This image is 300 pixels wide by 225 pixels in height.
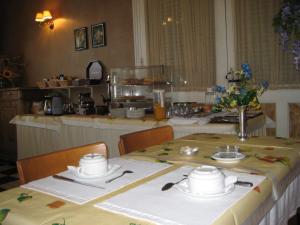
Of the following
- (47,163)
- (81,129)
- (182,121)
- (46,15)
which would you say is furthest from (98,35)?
(47,163)

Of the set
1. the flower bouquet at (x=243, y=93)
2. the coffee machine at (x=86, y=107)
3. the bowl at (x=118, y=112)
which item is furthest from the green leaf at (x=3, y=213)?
the coffee machine at (x=86, y=107)

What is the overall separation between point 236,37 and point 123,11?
151 centimetres

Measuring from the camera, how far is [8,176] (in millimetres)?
3799

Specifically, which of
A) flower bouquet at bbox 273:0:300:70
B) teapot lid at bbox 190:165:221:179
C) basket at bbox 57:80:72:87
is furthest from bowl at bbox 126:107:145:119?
teapot lid at bbox 190:165:221:179

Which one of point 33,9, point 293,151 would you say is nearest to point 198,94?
point 293,151

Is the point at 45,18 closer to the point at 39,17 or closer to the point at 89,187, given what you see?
the point at 39,17

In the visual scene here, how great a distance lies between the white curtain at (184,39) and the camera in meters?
3.30

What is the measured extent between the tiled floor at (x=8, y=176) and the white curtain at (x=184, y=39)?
2.11 m

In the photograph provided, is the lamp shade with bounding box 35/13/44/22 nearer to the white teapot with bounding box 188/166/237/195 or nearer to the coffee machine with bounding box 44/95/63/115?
the coffee machine with bounding box 44/95/63/115

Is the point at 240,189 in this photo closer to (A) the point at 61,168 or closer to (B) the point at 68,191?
(B) the point at 68,191

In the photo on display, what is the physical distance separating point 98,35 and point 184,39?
1.33 metres

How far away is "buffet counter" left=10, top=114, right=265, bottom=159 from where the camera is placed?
2.45 m

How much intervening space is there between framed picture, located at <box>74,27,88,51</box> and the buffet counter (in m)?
1.31

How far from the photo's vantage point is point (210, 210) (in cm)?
75
